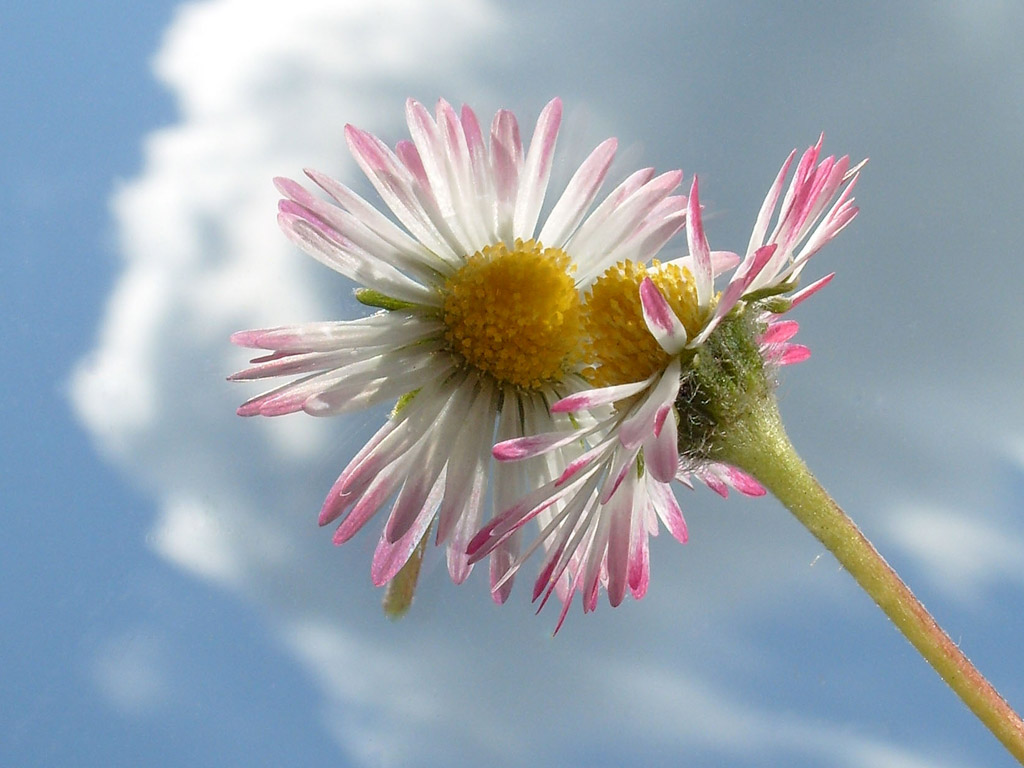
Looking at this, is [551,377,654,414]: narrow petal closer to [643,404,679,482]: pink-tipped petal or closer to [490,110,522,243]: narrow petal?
[643,404,679,482]: pink-tipped petal

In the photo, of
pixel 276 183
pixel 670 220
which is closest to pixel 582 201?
pixel 670 220

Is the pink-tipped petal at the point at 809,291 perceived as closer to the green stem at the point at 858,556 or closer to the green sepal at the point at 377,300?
the green stem at the point at 858,556

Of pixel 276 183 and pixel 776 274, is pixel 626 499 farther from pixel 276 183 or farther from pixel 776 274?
pixel 276 183

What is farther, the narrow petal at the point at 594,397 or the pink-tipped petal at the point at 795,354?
the pink-tipped petal at the point at 795,354

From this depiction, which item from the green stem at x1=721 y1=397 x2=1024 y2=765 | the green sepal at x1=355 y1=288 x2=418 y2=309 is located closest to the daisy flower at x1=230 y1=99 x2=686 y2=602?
the green sepal at x1=355 y1=288 x2=418 y2=309

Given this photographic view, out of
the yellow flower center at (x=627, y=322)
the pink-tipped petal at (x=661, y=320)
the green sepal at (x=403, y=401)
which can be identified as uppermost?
the yellow flower center at (x=627, y=322)

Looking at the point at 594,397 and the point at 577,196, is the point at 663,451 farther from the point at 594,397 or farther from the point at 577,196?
the point at 577,196

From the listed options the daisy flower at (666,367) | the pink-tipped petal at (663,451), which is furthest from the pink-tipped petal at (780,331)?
the pink-tipped petal at (663,451)

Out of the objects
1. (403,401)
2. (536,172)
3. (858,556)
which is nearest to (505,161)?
(536,172)
